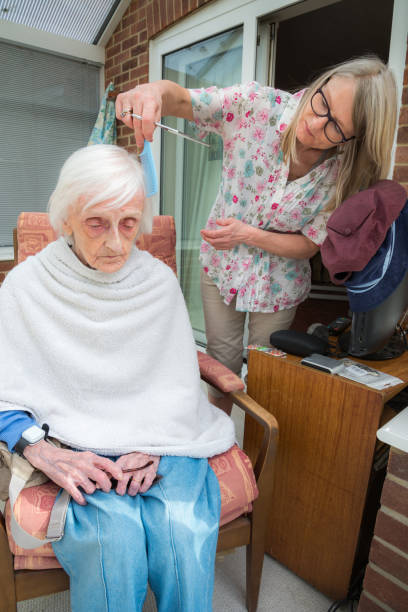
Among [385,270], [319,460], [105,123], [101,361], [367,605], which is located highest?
[105,123]

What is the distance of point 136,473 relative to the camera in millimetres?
1021

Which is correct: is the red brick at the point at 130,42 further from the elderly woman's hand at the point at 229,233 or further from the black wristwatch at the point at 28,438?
the black wristwatch at the point at 28,438

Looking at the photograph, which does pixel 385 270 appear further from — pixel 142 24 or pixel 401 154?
pixel 142 24

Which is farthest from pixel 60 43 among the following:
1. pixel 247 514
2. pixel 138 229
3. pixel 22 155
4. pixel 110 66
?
pixel 247 514

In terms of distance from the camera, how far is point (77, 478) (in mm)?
948

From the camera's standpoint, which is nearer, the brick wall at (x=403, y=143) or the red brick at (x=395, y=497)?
the red brick at (x=395, y=497)

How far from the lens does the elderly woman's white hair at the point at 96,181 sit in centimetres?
106

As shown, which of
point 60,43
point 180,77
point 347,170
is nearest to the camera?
point 347,170

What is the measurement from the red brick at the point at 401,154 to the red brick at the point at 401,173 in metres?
0.03

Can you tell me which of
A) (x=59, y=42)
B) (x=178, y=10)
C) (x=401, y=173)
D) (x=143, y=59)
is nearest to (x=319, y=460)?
(x=401, y=173)

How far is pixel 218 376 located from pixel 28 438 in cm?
62

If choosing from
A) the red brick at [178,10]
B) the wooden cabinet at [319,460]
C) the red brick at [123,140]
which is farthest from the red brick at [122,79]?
the wooden cabinet at [319,460]

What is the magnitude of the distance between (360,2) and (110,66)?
7.26ft

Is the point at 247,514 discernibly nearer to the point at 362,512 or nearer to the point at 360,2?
the point at 362,512
